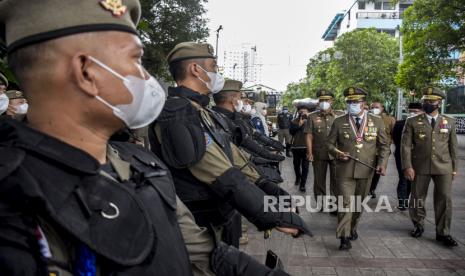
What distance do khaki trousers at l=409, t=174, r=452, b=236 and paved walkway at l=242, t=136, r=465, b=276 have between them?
0.26 m

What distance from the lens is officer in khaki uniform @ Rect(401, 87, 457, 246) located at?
19.6 feet

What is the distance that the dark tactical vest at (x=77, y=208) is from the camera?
986 millimetres

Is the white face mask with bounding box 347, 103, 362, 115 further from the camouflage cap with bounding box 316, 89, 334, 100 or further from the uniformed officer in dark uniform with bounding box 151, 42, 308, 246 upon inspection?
the uniformed officer in dark uniform with bounding box 151, 42, 308, 246

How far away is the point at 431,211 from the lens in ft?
26.0

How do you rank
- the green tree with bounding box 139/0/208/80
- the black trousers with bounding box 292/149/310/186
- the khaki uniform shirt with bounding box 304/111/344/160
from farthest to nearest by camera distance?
the green tree with bounding box 139/0/208/80 < the black trousers with bounding box 292/149/310/186 < the khaki uniform shirt with bounding box 304/111/344/160

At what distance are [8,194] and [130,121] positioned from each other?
19.9 inches

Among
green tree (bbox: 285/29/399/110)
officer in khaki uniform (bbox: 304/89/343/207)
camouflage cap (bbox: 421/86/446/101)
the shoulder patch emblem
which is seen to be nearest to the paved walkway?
officer in khaki uniform (bbox: 304/89/343/207)

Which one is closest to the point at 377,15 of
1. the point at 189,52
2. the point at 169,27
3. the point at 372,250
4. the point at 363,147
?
the point at 169,27

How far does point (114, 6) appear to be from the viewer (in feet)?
4.29

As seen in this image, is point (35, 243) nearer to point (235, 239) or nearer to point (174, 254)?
point (174, 254)

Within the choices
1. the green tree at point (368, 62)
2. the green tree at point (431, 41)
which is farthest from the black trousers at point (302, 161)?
the green tree at point (368, 62)

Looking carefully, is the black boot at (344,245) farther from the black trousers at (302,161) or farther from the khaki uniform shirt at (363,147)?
the black trousers at (302,161)

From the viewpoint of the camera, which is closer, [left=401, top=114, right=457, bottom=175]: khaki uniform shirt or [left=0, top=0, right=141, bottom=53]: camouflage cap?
[left=0, top=0, right=141, bottom=53]: camouflage cap

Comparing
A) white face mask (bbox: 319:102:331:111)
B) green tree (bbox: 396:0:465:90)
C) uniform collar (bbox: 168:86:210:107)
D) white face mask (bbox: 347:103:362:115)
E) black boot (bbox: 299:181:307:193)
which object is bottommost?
black boot (bbox: 299:181:307:193)
